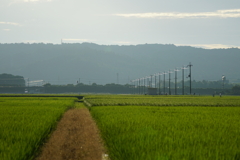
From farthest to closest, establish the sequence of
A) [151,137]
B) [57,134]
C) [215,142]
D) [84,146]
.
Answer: [57,134], [84,146], [151,137], [215,142]

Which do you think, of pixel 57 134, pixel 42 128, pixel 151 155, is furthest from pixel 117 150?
pixel 57 134

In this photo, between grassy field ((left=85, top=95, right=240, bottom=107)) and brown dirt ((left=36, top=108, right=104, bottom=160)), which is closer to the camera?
brown dirt ((left=36, top=108, right=104, bottom=160))

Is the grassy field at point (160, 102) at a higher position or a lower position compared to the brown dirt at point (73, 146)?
higher

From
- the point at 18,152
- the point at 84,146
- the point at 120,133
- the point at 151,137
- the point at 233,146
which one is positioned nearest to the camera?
the point at 18,152

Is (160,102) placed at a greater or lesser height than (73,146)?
greater

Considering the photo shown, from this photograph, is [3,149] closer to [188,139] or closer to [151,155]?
[151,155]

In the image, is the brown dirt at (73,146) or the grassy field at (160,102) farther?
the grassy field at (160,102)

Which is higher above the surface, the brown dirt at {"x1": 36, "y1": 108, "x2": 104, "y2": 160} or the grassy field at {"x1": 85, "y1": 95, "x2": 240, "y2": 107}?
the grassy field at {"x1": 85, "y1": 95, "x2": 240, "y2": 107}

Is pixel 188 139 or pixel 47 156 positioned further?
pixel 47 156

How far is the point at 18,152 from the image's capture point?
8.43 m

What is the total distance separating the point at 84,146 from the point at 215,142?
5044 millimetres

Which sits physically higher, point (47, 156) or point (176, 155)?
point (176, 155)

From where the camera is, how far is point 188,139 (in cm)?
1003

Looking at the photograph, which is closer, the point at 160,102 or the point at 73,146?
the point at 73,146
